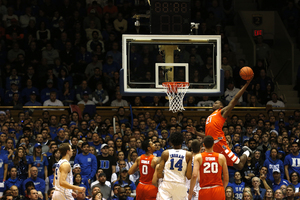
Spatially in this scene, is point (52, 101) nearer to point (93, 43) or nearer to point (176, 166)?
point (93, 43)

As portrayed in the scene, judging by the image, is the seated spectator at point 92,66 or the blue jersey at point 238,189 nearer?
the blue jersey at point 238,189

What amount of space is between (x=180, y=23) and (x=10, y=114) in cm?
713

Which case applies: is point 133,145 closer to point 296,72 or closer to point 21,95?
point 21,95

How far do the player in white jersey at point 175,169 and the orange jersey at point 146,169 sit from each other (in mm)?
679

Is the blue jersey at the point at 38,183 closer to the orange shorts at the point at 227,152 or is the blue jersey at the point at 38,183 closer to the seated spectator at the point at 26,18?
the orange shorts at the point at 227,152

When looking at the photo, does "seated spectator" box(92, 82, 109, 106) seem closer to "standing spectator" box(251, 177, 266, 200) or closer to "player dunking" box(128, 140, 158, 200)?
"standing spectator" box(251, 177, 266, 200)

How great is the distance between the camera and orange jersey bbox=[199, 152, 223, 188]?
8.04 meters

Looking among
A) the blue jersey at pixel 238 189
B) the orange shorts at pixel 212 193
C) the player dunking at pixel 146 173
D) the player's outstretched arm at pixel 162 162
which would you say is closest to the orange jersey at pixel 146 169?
the player dunking at pixel 146 173

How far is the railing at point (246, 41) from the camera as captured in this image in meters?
18.4

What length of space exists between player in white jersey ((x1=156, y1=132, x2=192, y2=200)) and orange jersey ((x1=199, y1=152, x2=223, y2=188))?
24cm

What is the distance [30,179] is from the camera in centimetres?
1223

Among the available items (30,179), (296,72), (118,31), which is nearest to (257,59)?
(296,72)

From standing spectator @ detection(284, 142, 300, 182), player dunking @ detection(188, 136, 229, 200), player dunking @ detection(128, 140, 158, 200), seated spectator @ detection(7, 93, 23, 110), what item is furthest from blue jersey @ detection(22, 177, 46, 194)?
standing spectator @ detection(284, 142, 300, 182)

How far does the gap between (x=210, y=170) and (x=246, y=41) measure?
11838mm
